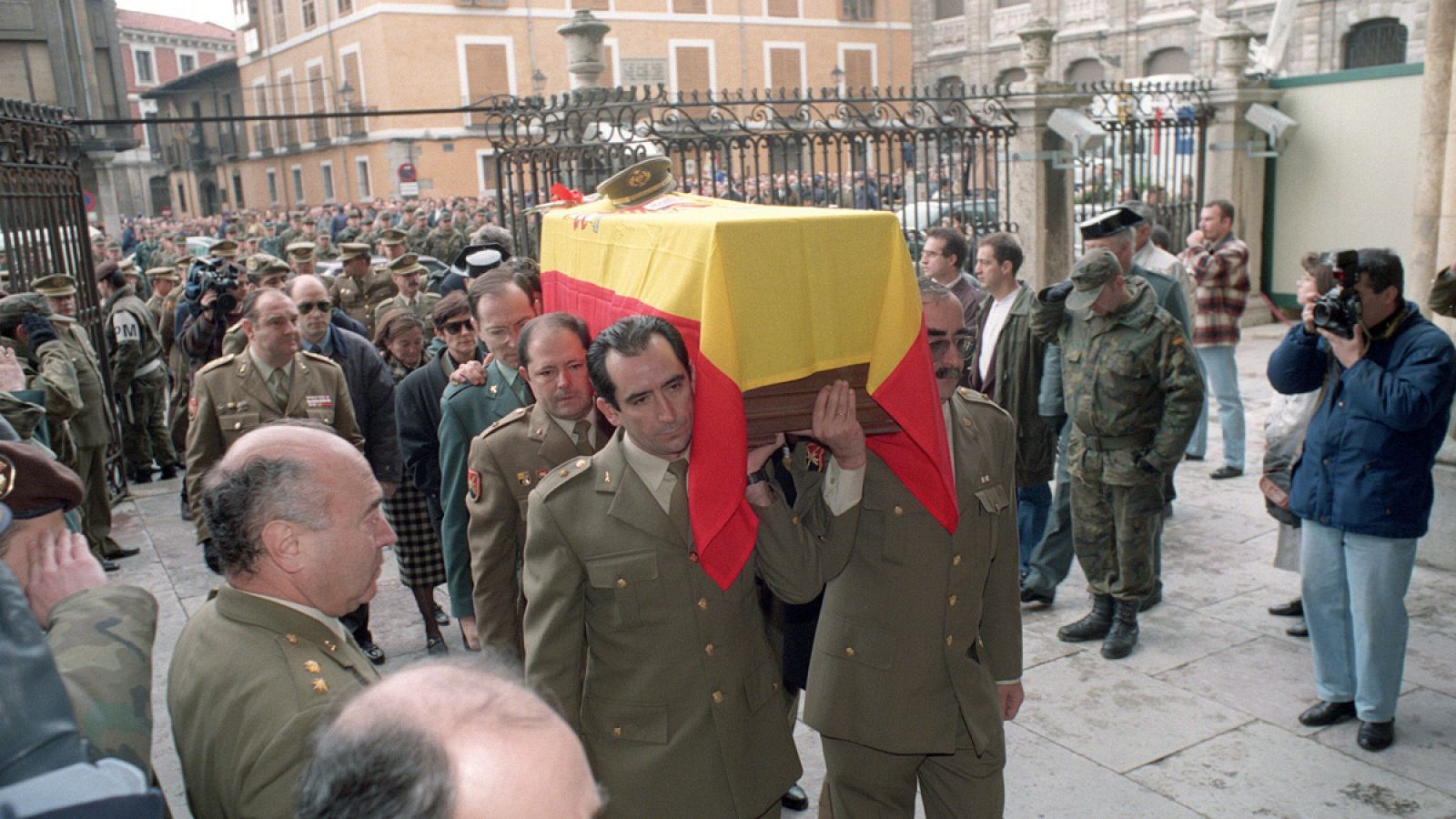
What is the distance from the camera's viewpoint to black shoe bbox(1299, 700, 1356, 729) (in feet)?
13.7

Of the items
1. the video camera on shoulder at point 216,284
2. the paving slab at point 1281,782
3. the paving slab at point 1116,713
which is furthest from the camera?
the video camera on shoulder at point 216,284

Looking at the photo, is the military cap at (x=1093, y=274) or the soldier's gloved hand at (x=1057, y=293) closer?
the military cap at (x=1093, y=274)

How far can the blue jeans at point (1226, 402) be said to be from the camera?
24.4ft

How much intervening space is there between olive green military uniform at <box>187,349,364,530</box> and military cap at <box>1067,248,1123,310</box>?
319 cm

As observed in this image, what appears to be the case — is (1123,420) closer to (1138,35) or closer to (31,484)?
(31,484)

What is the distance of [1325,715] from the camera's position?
418 centimetres

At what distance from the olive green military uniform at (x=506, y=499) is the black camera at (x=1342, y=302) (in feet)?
8.29

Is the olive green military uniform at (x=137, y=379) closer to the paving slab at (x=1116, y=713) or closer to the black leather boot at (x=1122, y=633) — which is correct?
the paving slab at (x=1116, y=713)

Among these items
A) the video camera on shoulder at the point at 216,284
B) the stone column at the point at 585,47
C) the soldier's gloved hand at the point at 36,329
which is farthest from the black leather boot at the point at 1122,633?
the stone column at the point at 585,47

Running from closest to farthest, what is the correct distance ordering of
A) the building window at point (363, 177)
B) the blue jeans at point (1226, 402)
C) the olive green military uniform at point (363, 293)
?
the blue jeans at point (1226, 402) → the olive green military uniform at point (363, 293) → the building window at point (363, 177)

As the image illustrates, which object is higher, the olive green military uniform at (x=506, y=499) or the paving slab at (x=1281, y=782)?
the olive green military uniform at (x=506, y=499)

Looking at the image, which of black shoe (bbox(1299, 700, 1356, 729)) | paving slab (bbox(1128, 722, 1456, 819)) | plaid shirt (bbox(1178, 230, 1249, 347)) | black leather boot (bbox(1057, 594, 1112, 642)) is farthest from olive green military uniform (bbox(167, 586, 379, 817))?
plaid shirt (bbox(1178, 230, 1249, 347))

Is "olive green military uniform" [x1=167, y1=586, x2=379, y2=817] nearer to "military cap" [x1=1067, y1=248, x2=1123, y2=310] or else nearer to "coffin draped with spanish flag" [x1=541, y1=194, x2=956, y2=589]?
"coffin draped with spanish flag" [x1=541, y1=194, x2=956, y2=589]

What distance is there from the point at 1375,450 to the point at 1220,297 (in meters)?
4.18
